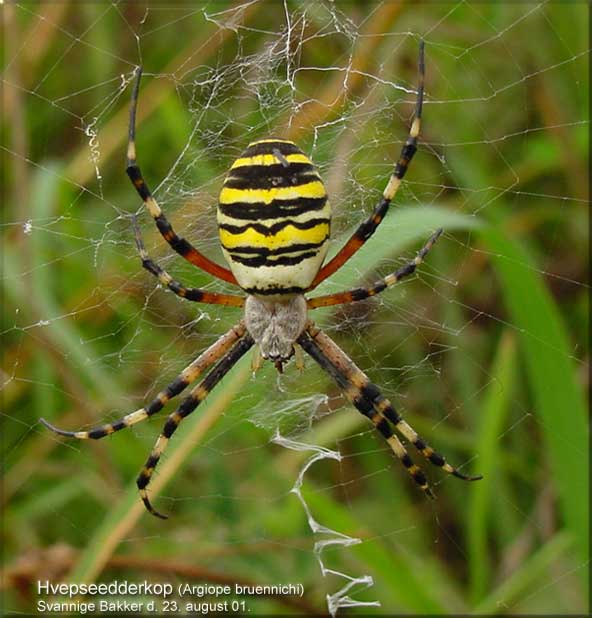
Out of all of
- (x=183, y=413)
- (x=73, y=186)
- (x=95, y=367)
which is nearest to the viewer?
(x=183, y=413)

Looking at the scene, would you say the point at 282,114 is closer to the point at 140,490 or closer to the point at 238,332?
the point at 238,332

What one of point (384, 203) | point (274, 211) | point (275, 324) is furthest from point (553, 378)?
point (274, 211)

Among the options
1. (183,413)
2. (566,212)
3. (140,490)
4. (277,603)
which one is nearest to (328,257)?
(183,413)

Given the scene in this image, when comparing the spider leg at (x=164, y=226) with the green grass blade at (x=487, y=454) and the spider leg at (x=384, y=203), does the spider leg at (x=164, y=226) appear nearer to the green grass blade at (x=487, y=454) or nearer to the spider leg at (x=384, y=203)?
the spider leg at (x=384, y=203)

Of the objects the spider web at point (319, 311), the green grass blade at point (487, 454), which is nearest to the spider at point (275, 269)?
the spider web at point (319, 311)

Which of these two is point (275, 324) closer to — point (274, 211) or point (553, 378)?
point (274, 211)

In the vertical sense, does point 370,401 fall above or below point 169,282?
below
